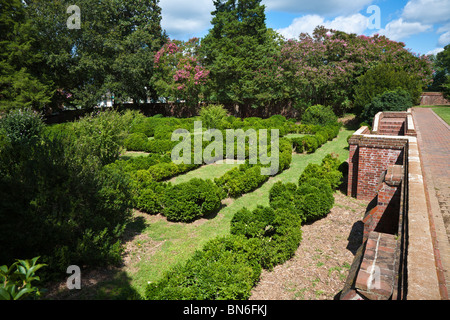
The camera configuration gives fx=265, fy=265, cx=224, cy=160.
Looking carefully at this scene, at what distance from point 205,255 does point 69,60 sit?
27520mm

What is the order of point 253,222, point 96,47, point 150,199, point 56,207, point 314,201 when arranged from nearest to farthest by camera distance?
point 56,207, point 253,222, point 314,201, point 150,199, point 96,47

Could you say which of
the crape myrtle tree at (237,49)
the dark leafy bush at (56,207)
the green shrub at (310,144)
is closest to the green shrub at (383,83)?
the green shrub at (310,144)

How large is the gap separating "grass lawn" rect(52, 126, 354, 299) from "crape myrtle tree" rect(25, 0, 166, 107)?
889 inches

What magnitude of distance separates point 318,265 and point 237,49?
25.7 meters

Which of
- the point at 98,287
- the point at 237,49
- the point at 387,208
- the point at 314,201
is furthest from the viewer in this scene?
the point at 237,49

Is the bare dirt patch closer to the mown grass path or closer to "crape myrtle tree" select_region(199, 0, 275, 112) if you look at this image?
the mown grass path

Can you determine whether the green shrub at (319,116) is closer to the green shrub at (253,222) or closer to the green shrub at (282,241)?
the green shrub at (282,241)

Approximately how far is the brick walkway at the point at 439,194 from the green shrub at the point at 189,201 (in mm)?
4918

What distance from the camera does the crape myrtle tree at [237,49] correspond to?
26984 mm

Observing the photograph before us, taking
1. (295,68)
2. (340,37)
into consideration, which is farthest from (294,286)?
(340,37)

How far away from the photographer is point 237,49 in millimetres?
27250

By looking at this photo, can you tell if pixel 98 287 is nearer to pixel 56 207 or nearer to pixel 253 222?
pixel 56 207

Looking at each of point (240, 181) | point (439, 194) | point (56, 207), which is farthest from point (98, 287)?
point (439, 194)

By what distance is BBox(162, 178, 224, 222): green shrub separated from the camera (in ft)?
23.7
